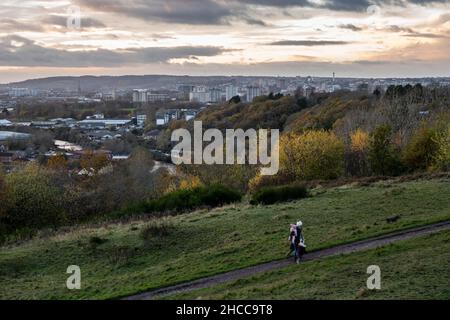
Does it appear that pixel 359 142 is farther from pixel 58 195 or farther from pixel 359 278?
pixel 359 278

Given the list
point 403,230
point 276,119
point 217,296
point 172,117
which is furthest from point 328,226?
point 172,117

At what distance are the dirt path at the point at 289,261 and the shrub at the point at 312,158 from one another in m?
25.2

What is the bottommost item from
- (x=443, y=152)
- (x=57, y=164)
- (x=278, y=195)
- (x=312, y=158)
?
(x=57, y=164)

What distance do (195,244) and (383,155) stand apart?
26414 mm

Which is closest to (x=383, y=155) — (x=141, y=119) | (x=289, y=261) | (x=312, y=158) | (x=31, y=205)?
(x=312, y=158)

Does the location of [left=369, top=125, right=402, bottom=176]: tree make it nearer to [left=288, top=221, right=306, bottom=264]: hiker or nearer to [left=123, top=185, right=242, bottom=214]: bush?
[left=123, top=185, right=242, bottom=214]: bush

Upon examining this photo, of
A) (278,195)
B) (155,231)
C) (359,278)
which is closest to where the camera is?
(359,278)

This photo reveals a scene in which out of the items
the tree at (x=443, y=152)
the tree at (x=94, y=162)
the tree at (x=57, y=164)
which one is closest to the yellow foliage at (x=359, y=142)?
the tree at (x=443, y=152)

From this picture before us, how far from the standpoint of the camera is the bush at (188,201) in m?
31.6

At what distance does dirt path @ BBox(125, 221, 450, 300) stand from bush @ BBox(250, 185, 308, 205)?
1114cm

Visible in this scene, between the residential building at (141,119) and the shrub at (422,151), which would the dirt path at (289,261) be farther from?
the residential building at (141,119)

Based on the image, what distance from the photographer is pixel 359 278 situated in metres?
13.4

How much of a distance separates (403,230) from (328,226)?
311 centimetres
